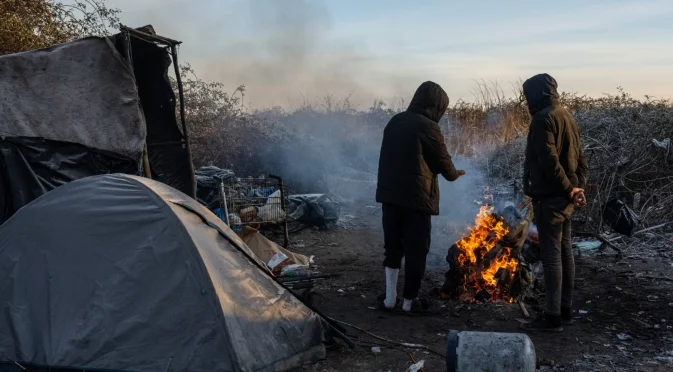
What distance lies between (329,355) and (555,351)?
187cm

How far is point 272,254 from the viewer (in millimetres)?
7641

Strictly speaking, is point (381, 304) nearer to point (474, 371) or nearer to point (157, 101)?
point (474, 371)

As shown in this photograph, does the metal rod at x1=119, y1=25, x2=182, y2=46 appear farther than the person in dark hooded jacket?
Yes

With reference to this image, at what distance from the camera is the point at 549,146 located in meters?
4.97

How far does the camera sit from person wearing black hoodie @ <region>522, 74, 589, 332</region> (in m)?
5.00

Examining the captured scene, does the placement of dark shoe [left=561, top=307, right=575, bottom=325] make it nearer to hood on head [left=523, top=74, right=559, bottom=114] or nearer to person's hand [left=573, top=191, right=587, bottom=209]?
person's hand [left=573, top=191, right=587, bottom=209]

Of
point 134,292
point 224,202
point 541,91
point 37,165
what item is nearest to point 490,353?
point 134,292

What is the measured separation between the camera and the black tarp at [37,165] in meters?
6.03

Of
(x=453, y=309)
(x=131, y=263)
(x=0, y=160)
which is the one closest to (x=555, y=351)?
(x=453, y=309)

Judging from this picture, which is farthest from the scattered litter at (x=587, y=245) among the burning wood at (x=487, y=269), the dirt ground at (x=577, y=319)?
the burning wood at (x=487, y=269)

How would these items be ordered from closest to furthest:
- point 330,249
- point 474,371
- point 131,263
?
point 474,371 < point 131,263 < point 330,249

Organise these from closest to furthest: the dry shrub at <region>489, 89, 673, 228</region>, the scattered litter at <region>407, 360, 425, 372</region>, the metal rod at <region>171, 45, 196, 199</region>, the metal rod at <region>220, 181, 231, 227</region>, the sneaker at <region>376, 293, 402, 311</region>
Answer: the scattered litter at <region>407, 360, 425, 372</region> → the sneaker at <region>376, 293, 402, 311</region> → the metal rod at <region>171, 45, 196, 199</region> → the metal rod at <region>220, 181, 231, 227</region> → the dry shrub at <region>489, 89, 673, 228</region>

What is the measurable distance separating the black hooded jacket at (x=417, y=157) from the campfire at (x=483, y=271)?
36.4 inches

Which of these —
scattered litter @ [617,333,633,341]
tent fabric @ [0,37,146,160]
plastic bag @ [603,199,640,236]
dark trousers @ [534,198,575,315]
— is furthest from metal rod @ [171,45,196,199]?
plastic bag @ [603,199,640,236]
